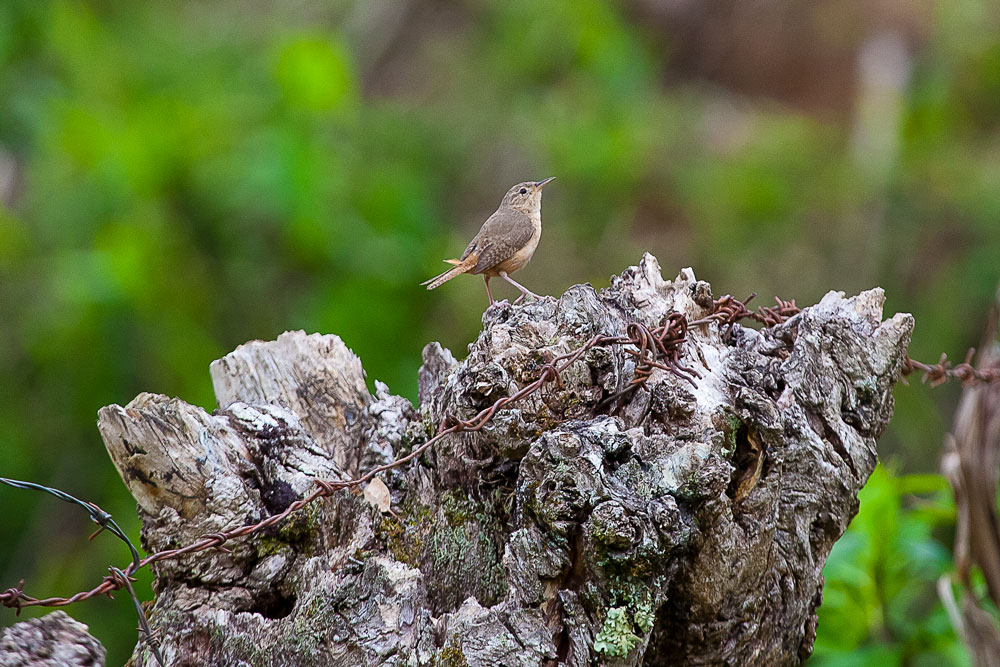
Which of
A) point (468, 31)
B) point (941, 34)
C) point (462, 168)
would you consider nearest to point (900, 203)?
point (941, 34)

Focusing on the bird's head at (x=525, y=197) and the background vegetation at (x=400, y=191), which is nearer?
the bird's head at (x=525, y=197)

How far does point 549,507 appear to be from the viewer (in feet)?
5.49

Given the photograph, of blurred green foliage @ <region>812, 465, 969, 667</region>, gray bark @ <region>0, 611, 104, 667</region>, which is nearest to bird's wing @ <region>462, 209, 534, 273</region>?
→ blurred green foliage @ <region>812, 465, 969, 667</region>

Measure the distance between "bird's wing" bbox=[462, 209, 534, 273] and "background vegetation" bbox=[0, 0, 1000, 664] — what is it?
223cm

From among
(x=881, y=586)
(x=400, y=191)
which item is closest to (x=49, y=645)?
(x=881, y=586)

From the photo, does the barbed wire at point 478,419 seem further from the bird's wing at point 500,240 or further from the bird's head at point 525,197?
the bird's head at point 525,197

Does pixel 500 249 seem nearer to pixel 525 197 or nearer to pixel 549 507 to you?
pixel 525 197

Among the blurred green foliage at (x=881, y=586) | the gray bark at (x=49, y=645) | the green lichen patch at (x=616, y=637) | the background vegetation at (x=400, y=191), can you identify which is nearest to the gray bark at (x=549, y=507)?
the green lichen patch at (x=616, y=637)

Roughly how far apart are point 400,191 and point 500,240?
3238mm

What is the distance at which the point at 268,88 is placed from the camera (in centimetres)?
648

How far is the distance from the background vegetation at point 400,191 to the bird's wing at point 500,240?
7.32ft

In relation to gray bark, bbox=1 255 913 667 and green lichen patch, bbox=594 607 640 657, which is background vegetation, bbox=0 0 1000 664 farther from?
green lichen patch, bbox=594 607 640 657

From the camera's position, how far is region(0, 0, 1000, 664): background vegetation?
5445mm

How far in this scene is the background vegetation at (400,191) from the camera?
17.9 feet
